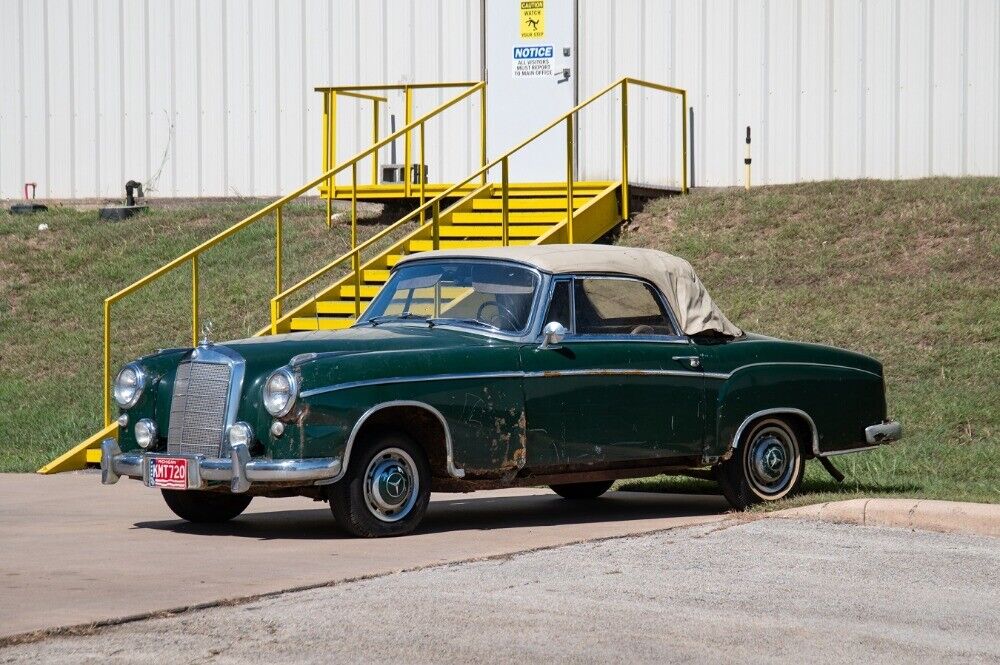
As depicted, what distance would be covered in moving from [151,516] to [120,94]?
1492 cm

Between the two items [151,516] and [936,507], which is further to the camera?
[151,516]

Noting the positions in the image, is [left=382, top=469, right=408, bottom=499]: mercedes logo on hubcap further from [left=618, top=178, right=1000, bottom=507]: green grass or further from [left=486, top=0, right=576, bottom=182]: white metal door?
[left=486, top=0, right=576, bottom=182]: white metal door

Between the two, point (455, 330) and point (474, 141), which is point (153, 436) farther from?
point (474, 141)

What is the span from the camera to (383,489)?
880cm

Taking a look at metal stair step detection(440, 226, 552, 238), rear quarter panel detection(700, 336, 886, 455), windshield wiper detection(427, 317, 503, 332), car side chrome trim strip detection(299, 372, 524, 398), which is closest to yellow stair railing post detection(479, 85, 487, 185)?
metal stair step detection(440, 226, 552, 238)

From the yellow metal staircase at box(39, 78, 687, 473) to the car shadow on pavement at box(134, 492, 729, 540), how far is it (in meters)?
3.50

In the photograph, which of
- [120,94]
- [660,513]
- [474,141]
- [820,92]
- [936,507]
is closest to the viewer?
[936,507]

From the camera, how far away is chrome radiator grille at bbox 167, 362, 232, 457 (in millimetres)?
8812

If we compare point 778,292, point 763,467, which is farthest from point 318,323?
point 763,467

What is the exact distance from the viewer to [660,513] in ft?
33.2

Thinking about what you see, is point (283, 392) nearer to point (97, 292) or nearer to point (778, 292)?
point (778, 292)

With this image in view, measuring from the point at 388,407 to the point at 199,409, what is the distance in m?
1.07

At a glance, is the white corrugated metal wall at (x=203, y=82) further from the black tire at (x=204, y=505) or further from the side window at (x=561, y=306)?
the black tire at (x=204, y=505)

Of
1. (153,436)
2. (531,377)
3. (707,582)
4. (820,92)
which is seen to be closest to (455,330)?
(531,377)
